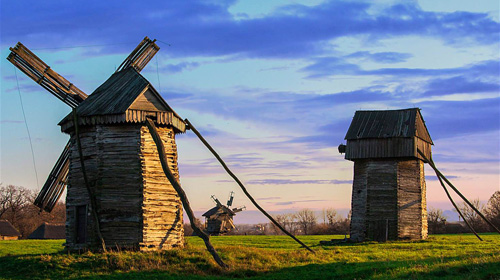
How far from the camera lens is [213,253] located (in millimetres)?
26453

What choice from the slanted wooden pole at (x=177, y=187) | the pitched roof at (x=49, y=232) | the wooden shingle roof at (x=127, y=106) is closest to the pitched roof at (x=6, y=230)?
the pitched roof at (x=49, y=232)

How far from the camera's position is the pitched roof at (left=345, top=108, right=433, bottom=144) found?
1826 inches

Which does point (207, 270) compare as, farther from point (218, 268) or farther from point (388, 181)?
point (388, 181)

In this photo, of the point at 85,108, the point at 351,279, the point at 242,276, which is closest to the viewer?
the point at 351,279

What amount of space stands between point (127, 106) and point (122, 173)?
340cm

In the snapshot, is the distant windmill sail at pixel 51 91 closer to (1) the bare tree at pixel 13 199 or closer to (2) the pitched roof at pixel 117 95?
(2) the pitched roof at pixel 117 95

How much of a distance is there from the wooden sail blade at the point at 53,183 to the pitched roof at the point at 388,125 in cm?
2408

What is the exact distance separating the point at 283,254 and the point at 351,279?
771cm

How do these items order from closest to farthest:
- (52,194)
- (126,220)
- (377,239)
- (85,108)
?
1. (126,220)
2. (85,108)
3. (52,194)
4. (377,239)

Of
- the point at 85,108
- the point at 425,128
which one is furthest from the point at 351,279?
the point at 425,128

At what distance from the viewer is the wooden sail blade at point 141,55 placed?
116ft

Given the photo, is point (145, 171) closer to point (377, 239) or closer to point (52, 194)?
point (52, 194)

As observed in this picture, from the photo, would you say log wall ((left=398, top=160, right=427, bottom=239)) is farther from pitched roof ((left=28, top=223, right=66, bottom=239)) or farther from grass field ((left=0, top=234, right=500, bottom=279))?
pitched roof ((left=28, top=223, right=66, bottom=239))

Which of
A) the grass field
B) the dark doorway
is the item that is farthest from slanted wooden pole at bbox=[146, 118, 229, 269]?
the dark doorway
